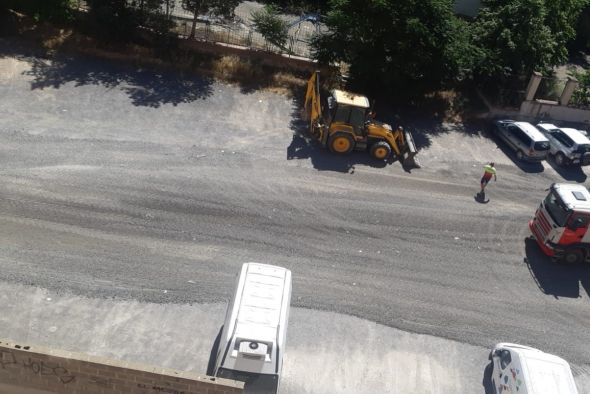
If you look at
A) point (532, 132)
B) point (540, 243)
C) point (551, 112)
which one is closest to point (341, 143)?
point (540, 243)

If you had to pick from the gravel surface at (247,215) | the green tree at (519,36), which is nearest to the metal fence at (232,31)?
the gravel surface at (247,215)

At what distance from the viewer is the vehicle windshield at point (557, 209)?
690 inches

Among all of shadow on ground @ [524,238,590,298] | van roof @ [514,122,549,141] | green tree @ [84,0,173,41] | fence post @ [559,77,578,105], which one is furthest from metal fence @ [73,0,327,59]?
shadow on ground @ [524,238,590,298]

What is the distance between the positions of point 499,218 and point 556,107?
10249mm

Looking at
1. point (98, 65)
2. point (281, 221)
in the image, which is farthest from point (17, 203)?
point (98, 65)

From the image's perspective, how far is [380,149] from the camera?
2172cm

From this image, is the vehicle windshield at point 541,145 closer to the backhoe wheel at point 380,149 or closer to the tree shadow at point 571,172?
the tree shadow at point 571,172

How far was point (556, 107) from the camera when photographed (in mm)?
27188

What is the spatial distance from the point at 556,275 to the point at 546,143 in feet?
24.8

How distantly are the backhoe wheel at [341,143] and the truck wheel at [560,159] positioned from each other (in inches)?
366

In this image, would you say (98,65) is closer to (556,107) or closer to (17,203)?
(17,203)

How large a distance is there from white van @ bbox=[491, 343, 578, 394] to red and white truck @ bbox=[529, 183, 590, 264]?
519 cm

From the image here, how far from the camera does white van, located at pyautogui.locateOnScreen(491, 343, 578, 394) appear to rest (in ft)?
41.2

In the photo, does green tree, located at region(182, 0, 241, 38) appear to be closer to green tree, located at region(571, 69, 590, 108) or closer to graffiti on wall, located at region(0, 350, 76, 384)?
green tree, located at region(571, 69, 590, 108)
